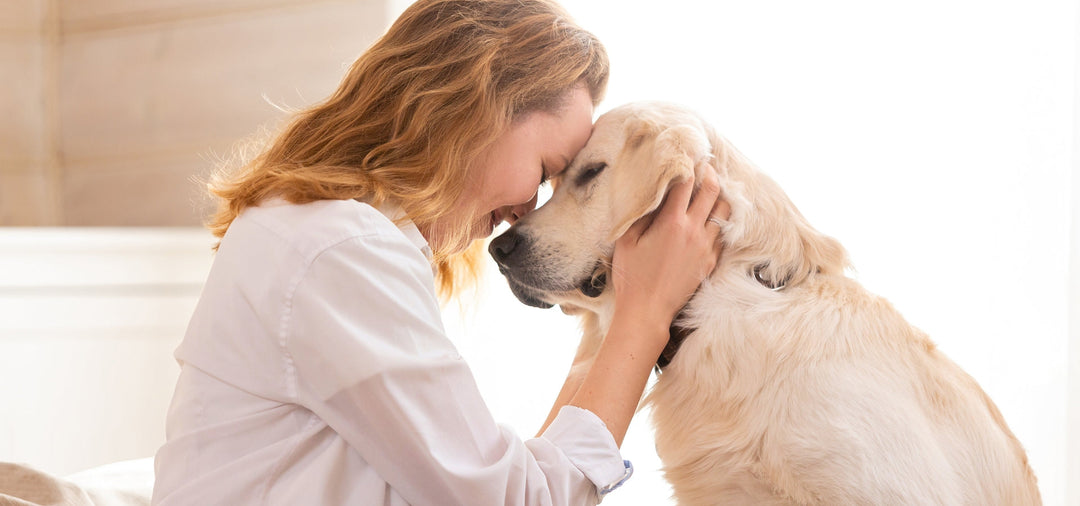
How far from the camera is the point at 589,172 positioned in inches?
55.4

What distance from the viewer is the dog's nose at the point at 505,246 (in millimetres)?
1435

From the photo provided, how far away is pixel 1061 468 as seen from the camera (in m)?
2.53

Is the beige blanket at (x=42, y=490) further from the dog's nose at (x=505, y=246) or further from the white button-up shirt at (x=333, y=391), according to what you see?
the dog's nose at (x=505, y=246)

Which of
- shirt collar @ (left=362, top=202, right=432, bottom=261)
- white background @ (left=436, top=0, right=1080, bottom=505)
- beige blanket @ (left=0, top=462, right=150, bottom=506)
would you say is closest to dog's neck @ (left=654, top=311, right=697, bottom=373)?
shirt collar @ (left=362, top=202, right=432, bottom=261)

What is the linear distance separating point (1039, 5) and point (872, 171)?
0.64 meters

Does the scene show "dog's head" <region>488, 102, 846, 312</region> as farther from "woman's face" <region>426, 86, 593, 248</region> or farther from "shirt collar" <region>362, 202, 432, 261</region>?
"shirt collar" <region>362, 202, 432, 261</region>

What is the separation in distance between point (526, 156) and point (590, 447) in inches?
17.7

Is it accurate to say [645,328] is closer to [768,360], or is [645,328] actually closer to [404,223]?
[768,360]

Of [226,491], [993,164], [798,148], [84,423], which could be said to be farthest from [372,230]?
[84,423]

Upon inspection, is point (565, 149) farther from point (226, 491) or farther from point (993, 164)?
point (993, 164)

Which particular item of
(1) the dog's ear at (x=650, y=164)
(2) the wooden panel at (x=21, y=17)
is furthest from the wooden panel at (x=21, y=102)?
(1) the dog's ear at (x=650, y=164)

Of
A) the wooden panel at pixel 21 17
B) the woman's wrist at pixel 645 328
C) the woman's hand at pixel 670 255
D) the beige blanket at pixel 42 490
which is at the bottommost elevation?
the beige blanket at pixel 42 490

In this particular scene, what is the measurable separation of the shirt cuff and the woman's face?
360mm

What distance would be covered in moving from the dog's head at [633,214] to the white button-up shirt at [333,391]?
361 mm
